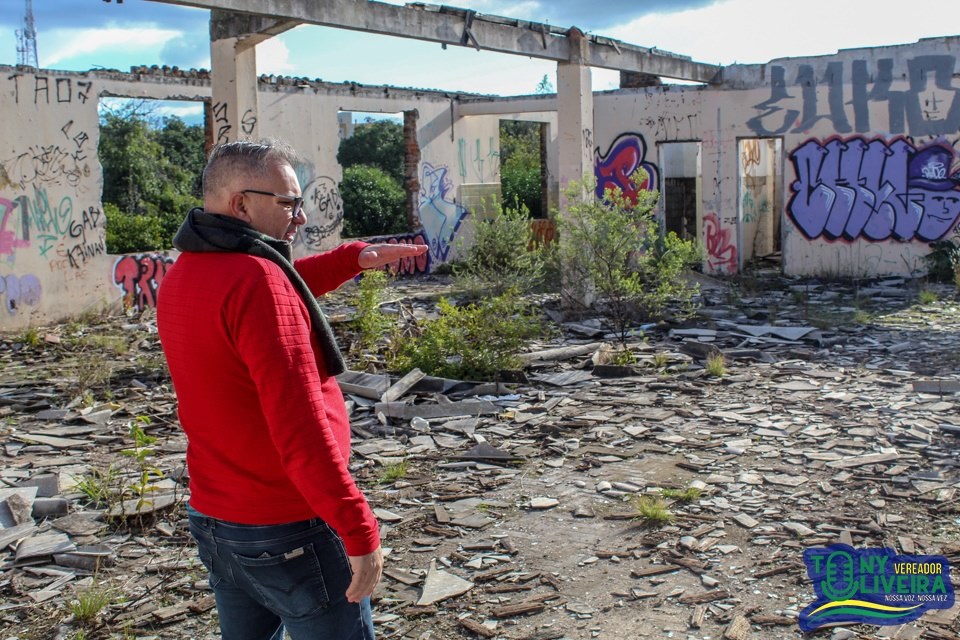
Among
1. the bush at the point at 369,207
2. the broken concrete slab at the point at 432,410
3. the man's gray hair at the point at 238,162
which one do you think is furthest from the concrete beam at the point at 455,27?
the bush at the point at 369,207

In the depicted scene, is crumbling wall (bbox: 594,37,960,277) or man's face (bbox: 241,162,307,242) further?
crumbling wall (bbox: 594,37,960,277)

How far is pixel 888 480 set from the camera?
591 centimetres

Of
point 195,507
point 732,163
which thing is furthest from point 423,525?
point 732,163

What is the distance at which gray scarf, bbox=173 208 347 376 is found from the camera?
244 cm

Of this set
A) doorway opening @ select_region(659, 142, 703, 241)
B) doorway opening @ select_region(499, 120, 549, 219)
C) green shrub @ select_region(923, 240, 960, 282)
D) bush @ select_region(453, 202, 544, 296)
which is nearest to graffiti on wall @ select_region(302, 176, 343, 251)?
bush @ select_region(453, 202, 544, 296)

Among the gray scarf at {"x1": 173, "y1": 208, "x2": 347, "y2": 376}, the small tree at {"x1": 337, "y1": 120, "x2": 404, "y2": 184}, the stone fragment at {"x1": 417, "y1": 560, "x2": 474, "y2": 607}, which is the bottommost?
the stone fragment at {"x1": 417, "y1": 560, "x2": 474, "y2": 607}

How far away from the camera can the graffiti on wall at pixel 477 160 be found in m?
21.8

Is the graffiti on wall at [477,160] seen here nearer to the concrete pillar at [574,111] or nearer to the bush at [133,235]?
the bush at [133,235]

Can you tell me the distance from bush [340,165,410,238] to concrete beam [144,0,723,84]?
10.9m

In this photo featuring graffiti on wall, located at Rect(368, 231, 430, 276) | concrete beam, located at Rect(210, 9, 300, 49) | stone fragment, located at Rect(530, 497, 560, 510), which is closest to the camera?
stone fragment, located at Rect(530, 497, 560, 510)

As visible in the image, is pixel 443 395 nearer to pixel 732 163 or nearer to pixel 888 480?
pixel 888 480

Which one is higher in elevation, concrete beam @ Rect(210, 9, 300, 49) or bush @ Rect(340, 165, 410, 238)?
concrete beam @ Rect(210, 9, 300, 49)

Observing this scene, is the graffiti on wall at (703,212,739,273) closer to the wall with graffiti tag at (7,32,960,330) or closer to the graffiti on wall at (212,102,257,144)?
the wall with graffiti tag at (7,32,960,330)

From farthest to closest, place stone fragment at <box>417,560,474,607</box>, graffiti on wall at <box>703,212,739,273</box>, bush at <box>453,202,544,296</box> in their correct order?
graffiti on wall at <box>703,212,739,273</box>, bush at <box>453,202,544,296</box>, stone fragment at <box>417,560,474,607</box>
